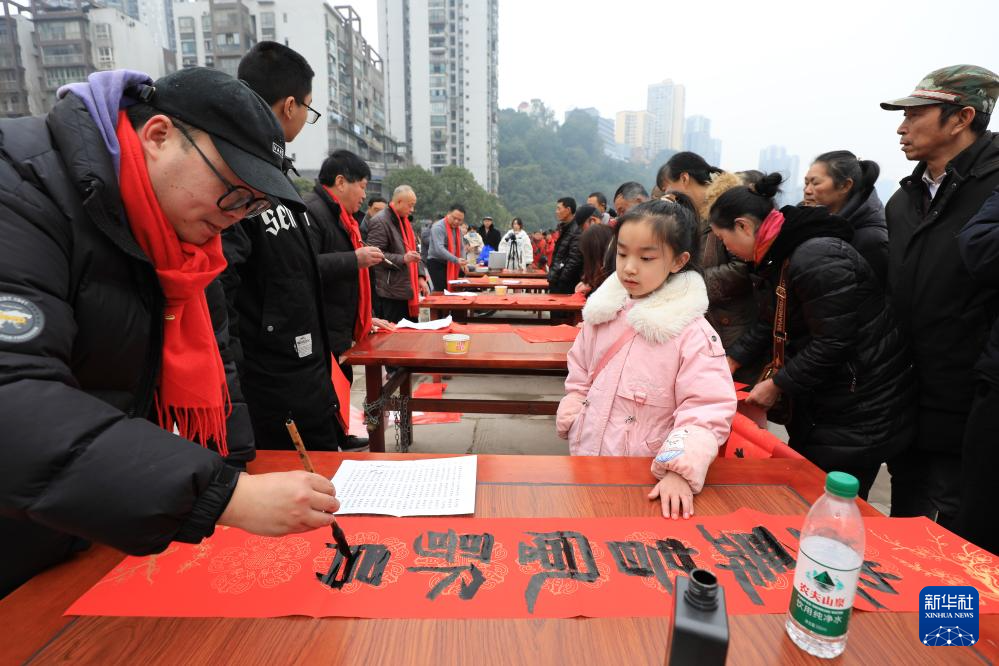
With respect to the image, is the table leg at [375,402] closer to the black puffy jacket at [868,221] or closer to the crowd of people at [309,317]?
the crowd of people at [309,317]

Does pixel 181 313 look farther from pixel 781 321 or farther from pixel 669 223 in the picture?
pixel 781 321

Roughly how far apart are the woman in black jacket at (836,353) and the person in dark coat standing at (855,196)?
2.25 ft

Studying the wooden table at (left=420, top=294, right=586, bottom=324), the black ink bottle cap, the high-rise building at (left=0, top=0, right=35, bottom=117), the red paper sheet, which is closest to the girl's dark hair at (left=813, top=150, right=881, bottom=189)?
the red paper sheet

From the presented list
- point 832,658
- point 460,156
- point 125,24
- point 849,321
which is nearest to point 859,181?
point 849,321

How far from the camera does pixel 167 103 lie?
0.89m

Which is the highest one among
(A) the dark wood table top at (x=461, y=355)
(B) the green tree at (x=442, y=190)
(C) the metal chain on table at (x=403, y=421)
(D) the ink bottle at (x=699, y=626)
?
(B) the green tree at (x=442, y=190)

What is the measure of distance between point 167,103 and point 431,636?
951 mm

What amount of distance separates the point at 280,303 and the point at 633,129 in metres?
112

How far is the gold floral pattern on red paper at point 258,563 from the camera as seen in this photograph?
0.91 meters

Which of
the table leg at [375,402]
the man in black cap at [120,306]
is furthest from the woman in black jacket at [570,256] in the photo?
the man in black cap at [120,306]

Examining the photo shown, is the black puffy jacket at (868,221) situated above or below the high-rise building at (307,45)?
below

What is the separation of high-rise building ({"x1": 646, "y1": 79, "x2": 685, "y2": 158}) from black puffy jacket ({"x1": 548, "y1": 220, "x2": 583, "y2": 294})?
10275 centimetres

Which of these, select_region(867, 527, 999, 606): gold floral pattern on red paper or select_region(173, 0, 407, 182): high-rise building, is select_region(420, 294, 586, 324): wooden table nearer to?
select_region(867, 527, 999, 606): gold floral pattern on red paper

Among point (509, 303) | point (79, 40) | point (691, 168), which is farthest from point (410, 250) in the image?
point (79, 40)
